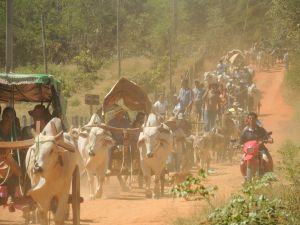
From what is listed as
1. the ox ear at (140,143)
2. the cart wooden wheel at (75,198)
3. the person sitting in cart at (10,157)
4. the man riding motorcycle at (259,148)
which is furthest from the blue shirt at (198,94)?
the cart wooden wheel at (75,198)

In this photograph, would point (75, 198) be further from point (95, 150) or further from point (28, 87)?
point (95, 150)

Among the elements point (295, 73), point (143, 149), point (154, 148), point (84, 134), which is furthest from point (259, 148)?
point (295, 73)

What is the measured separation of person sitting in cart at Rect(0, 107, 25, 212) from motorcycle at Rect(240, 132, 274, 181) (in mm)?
3993

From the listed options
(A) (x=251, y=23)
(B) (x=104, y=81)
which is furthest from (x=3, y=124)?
(A) (x=251, y=23)

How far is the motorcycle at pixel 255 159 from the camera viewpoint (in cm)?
1237

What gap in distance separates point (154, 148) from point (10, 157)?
5043 millimetres

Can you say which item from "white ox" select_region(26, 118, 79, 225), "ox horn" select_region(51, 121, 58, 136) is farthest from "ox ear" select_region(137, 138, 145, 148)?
"ox horn" select_region(51, 121, 58, 136)

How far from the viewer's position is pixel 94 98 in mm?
17953

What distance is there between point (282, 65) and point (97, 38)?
12761 millimetres

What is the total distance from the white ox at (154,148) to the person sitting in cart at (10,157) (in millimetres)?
3786

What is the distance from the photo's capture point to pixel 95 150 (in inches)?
562

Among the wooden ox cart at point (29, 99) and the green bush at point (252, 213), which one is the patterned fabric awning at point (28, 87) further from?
the green bush at point (252, 213)

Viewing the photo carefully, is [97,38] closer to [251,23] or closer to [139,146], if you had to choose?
[251,23]

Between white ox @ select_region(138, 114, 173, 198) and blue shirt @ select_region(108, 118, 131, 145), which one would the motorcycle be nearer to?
white ox @ select_region(138, 114, 173, 198)
